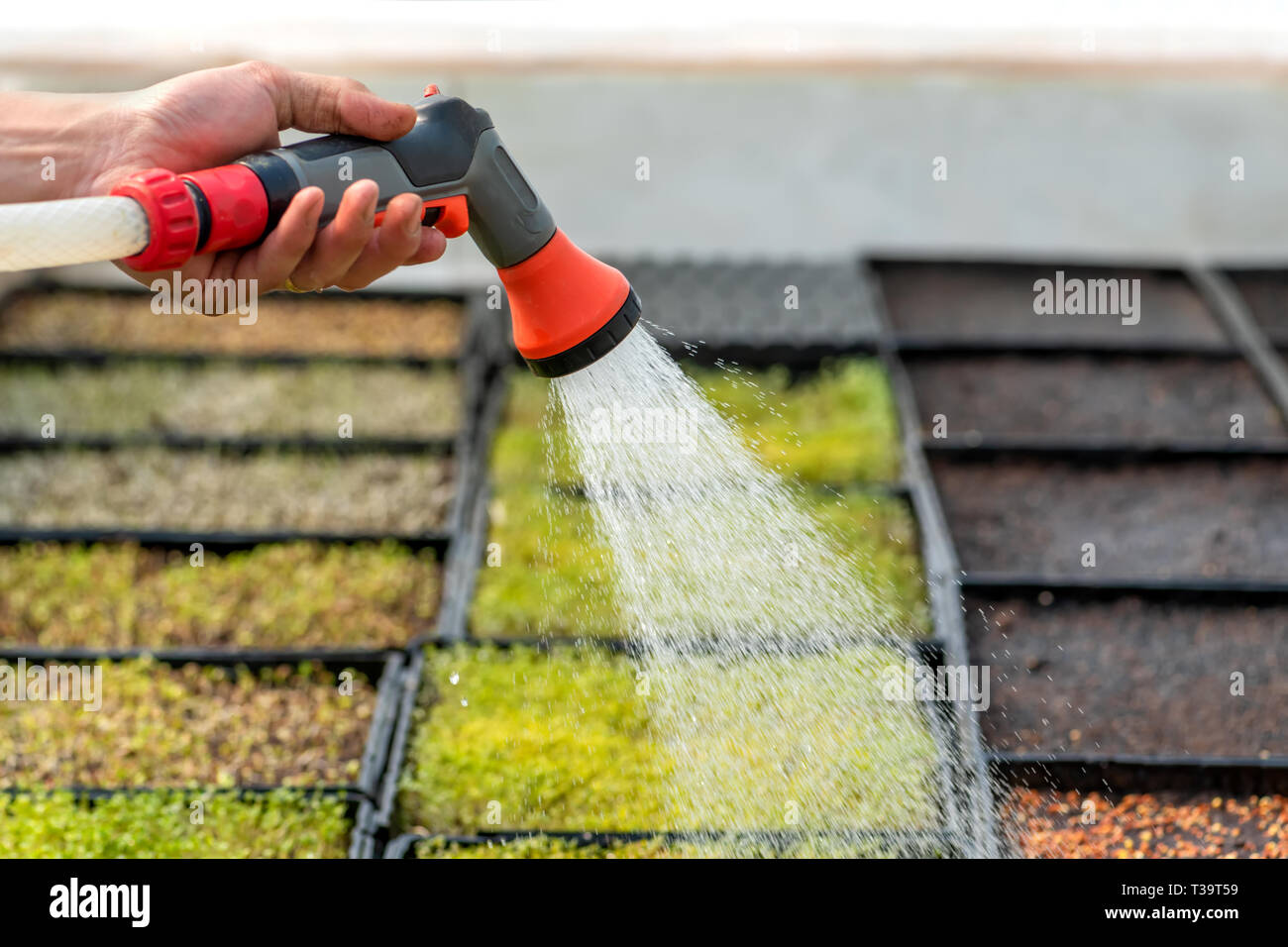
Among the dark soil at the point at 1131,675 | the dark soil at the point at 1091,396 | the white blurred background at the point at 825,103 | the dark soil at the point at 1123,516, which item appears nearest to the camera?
the dark soil at the point at 1131,675

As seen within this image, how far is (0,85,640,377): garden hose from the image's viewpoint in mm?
1451

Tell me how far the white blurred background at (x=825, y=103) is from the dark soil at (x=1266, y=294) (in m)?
0.11

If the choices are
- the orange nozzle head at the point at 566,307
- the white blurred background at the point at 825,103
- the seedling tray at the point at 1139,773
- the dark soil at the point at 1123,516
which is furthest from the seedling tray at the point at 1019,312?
the orange nozzle head at the point at 566,307

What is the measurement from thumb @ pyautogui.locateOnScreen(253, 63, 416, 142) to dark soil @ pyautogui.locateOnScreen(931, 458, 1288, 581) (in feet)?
5.76

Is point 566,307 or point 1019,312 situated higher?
point 1019,312

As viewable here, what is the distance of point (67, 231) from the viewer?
127 cm

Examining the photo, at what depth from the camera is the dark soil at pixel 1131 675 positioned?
2312 millimetres

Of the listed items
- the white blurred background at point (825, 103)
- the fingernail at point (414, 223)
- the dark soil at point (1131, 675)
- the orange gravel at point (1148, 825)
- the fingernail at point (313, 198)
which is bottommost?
the orange gravel at point (1148, 825)

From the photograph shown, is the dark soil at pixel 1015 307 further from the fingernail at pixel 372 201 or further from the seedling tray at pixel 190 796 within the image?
the fingernail at pixel 372 201

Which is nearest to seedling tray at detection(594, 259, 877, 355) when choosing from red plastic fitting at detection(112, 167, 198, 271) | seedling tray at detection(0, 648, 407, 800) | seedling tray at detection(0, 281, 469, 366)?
seedling tray at detection(0, 281, 469, 366)

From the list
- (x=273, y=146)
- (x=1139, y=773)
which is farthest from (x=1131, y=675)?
(x=273, y=146)

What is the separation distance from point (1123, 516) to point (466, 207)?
1.97m

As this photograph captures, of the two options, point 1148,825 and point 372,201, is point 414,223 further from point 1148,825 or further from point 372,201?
point 1148,825

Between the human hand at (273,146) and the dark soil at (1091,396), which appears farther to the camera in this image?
the dark soil at (1091,396)
